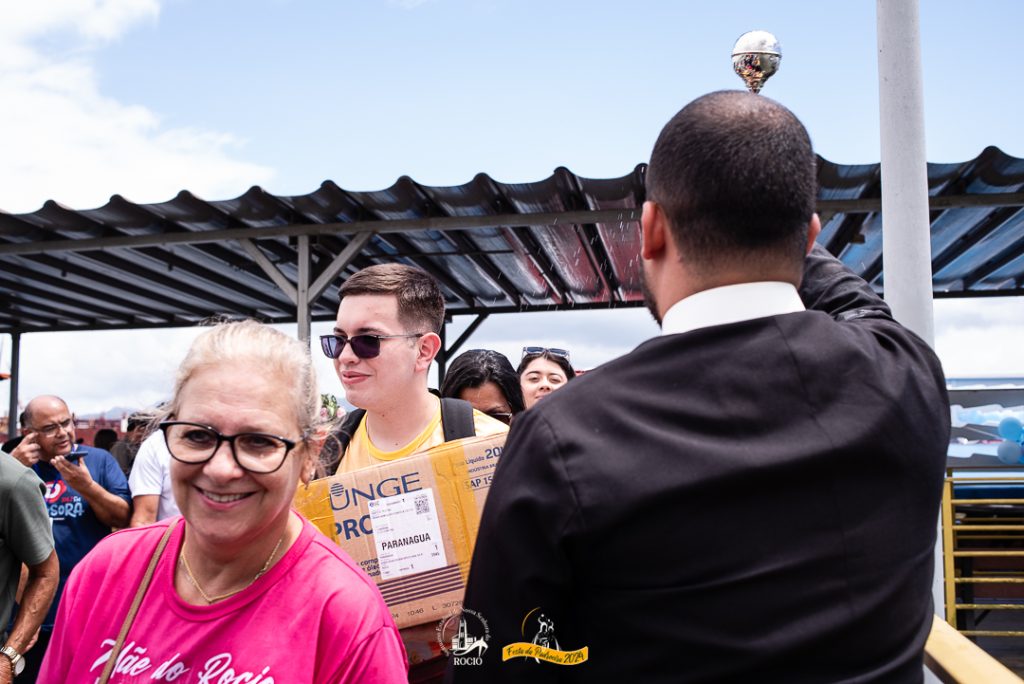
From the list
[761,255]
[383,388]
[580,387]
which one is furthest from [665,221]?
[383,388]

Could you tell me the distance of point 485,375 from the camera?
12.5ft

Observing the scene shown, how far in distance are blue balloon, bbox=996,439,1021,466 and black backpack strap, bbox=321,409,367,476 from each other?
31.7 ft

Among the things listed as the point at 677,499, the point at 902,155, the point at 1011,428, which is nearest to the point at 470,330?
the point at 1011,428

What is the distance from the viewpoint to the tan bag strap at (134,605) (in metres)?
1.52

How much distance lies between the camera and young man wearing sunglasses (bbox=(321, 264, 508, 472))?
255 cm

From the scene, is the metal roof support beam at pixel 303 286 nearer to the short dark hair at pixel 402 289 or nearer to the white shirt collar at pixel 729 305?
the short dark hair at pixel 402 289

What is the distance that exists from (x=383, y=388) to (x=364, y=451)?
0.74 feet

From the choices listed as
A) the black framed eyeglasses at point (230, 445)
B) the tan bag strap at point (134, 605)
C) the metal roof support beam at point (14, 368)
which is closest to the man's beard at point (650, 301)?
the black framed eyeglasses at point (230, 445)

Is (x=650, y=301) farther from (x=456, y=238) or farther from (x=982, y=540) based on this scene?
(x=982, y=540)

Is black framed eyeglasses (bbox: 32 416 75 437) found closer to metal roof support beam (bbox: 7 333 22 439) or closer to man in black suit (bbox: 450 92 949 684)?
man in black suit (bbox: 450 92 949 684)

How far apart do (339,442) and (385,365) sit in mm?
346

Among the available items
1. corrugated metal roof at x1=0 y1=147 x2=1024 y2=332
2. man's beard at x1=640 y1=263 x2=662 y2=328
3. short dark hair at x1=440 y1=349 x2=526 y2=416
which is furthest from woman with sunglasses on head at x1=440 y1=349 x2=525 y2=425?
corrugated metal roof at x1=0 y1=147 x2=1024 y2=332

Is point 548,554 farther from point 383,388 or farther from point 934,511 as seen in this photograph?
point 383,388

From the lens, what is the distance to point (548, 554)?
1.10m
